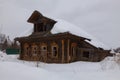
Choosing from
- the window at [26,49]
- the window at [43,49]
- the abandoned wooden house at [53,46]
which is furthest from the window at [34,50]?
the window at [43,49]

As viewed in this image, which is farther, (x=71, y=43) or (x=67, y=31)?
(x=71, y=43)

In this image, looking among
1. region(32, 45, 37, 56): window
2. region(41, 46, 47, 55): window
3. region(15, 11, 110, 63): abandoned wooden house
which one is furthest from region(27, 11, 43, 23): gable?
region(41, 46, 47, 55): window

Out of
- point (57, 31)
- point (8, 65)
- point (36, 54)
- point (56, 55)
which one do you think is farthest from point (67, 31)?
point (8, 65)

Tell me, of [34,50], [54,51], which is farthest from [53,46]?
[34,50]

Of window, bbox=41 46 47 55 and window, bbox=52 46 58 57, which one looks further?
window, bbox=41 46 47 55

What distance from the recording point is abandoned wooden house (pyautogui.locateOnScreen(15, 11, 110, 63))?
2414cm

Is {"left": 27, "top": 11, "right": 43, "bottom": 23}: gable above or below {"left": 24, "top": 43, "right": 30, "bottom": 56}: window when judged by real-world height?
above

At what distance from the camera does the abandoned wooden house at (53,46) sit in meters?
24.1

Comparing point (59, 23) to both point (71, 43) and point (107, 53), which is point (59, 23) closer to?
point (71, 43)

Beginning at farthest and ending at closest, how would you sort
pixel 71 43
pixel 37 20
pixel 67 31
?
pixel 37 20 < pixel 71 43 < pixel 67 31

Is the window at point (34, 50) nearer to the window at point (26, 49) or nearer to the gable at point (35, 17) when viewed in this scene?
the window at point (26, 49)

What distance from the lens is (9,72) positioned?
9.91 metres

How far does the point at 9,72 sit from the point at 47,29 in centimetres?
1687

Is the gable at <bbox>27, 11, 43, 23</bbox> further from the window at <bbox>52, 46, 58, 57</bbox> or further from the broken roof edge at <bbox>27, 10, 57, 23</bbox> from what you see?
the window at <bbox>52, 46, 58, 57</bbox>
